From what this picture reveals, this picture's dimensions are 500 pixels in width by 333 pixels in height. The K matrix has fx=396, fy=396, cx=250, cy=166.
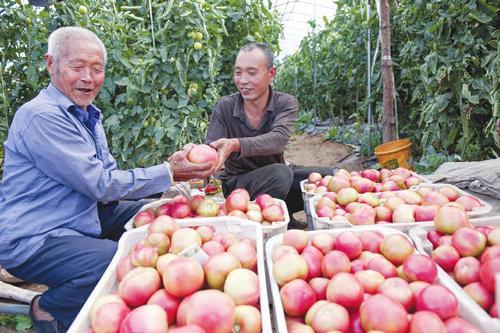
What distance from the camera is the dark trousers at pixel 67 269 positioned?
5.77ft

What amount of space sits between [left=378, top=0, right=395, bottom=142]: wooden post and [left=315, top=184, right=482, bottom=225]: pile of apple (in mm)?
2115

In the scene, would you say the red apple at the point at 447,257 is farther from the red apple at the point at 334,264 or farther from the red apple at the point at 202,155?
the red apple at the point at 202,155

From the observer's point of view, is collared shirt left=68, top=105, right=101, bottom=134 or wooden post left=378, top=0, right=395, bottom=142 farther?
wooden post left=378, top=0, right=395, bottom=142

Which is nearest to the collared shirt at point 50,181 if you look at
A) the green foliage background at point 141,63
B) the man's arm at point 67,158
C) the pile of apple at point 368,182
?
the man's arm at point 67,158

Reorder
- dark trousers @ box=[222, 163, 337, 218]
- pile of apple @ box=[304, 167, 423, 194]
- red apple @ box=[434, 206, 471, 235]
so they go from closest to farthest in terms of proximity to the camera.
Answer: red apple @ box=[434, 206, 471, 235]
pile of apple @ box=[304, 167, 423, 194]
dark trousers @ box=[222, 163, 337, 218]

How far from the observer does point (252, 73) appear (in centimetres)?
281

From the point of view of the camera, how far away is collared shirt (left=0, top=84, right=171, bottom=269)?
181cm

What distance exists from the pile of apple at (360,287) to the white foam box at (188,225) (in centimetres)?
6

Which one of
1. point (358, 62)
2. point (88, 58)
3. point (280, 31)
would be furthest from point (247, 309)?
point (358, 62)

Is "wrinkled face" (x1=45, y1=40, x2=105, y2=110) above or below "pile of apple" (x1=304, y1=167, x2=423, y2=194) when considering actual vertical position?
above

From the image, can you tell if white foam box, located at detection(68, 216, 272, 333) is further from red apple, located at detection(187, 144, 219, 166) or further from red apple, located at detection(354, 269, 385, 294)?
red apple, located at detection(187, 144, 219, 166)

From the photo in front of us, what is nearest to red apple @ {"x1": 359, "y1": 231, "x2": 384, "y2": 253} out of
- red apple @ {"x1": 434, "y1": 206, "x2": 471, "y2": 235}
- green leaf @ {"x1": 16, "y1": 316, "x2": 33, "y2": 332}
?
red apple @ {"x1": 434, "y1": 206, "x2": 471, "y2": 235}

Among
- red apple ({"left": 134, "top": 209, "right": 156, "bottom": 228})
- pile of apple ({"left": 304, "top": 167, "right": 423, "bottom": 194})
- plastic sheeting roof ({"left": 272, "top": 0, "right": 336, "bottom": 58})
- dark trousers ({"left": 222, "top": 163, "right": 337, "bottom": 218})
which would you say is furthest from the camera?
plastic sheeting roof ({"left": 272, "top": 0, "right": 336, "bottom": 58})

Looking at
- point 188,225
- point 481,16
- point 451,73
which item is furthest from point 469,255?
point 451,73
